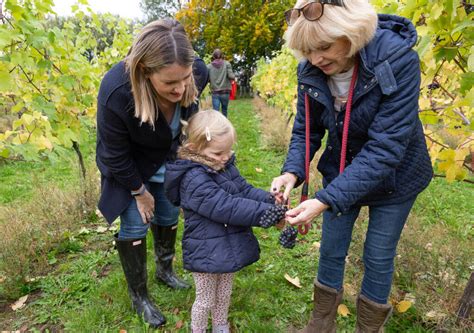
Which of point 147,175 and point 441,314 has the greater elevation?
point 147,175

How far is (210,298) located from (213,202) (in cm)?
62

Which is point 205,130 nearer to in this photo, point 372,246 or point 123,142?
point 123,142

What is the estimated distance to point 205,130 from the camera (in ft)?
6.07

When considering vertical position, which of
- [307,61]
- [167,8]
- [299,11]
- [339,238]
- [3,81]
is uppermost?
[299,11]

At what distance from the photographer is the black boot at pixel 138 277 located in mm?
2289

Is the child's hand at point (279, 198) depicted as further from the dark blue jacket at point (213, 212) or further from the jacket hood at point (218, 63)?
the jacket hood at point (218, 63)

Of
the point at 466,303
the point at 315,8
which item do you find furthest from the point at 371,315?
the point at 315,8

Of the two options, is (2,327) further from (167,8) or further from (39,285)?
(167,8)

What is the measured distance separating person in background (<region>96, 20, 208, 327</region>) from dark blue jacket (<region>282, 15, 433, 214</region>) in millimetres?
626

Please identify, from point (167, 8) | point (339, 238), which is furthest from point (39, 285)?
point (167, 8)

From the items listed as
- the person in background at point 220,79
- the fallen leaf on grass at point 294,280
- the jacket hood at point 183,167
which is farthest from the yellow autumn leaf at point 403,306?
the person in background at point 220,79

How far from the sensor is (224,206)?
5.87 ft

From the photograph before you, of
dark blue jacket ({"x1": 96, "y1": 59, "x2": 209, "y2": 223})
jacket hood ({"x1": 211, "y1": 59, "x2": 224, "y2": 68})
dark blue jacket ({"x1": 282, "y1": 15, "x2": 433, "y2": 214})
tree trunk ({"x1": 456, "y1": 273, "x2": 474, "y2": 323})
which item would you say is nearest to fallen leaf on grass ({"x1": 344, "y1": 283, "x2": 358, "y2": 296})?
tree trunk ({"x1": 456, "y1": 273, "x2": 474, "y2": 323})

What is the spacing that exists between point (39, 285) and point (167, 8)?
38.8 metres
